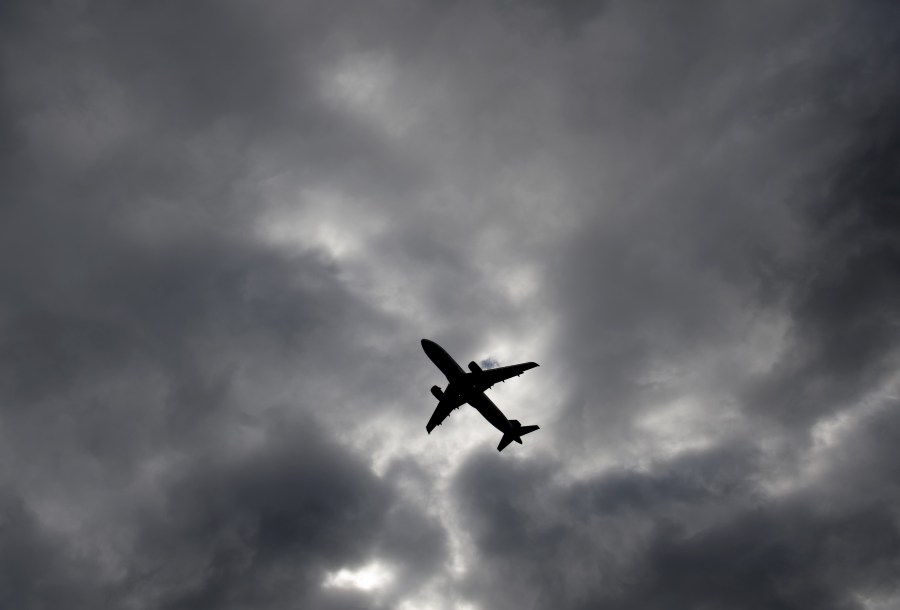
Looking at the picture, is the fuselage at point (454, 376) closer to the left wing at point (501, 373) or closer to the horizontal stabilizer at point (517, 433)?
the left wing at point (501, 373)

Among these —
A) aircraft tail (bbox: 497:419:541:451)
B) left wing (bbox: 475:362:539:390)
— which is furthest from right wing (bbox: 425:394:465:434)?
aircraft tail (bbox: 497:419:541:451)

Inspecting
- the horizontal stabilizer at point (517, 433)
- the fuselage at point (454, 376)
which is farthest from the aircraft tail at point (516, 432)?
the fuselage at point (454, 376)

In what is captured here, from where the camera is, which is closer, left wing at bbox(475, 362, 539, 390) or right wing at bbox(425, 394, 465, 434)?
left wing at bbox(475, 362, 539, 390)

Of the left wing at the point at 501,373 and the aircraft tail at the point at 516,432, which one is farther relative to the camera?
the aircraft tail at the point at 516,432

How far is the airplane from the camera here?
123m

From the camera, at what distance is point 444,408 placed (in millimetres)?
133000

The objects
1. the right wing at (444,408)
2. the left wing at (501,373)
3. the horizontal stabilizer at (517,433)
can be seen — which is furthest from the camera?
the horizontal stabilizer at (517,433)

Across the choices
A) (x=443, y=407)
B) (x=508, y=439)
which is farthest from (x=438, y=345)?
(x=508, y=439)

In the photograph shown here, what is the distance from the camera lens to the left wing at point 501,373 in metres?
121

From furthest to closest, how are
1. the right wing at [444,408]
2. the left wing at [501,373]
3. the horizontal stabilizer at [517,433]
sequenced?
the horizontal stabilizer at [517,433] → the right wing at [444,408] → the left wing at [501,373]

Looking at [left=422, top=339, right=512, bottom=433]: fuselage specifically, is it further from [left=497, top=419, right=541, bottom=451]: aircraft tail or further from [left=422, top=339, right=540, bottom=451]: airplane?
[left=497, top=419, right=541, bottom=451]: aircraft tail

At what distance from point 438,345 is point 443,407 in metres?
16.4

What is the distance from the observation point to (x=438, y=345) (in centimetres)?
12462

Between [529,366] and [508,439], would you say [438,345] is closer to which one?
[529,366]
